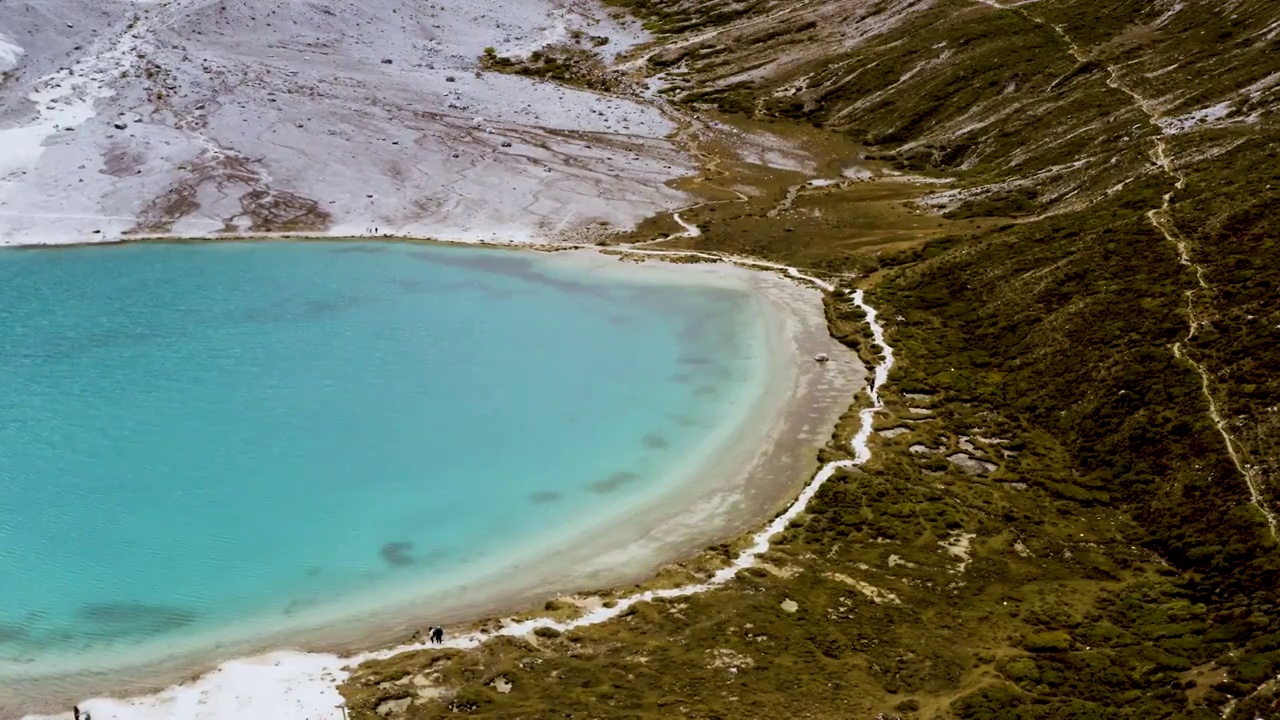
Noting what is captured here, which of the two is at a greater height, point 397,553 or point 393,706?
point 397,553

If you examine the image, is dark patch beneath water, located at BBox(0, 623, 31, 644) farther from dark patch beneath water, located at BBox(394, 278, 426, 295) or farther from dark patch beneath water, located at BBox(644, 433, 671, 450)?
dark patch beneath water, located at BBox(394, 278, 426, 295)

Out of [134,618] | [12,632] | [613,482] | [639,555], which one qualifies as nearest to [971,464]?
[613,482]

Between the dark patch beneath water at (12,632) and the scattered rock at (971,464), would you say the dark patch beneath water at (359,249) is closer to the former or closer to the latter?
the dark patch beneath water at (12,632)

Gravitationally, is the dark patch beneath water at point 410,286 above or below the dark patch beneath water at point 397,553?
above

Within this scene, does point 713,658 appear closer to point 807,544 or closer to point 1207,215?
point 807,544

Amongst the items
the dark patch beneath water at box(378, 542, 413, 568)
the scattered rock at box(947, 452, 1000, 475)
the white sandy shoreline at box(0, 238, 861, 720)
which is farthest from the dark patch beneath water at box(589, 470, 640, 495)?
the scattered rock at box(947, 452, 1000, 475)

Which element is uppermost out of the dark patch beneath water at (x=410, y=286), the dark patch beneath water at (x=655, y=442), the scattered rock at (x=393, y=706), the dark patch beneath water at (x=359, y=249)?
the dark patch beneath water at (x=359, y=249)

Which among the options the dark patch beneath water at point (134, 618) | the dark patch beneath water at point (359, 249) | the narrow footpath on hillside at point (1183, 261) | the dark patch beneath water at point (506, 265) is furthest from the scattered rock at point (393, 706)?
the dark patch beneath water at point (359, 249)

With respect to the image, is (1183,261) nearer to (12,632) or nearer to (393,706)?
(393,706)
